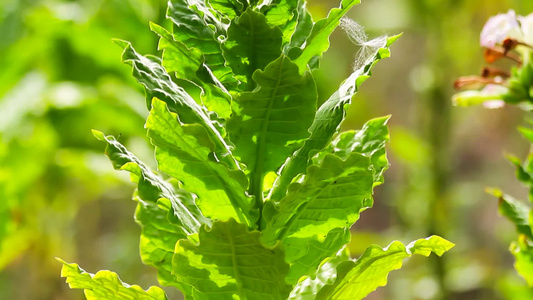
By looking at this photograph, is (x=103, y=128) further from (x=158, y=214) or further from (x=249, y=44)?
(x=249, y=44)

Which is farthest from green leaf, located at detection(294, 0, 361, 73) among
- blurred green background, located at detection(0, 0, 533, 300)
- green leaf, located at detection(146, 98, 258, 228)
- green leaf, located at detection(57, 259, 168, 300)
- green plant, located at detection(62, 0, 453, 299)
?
blurred green background, located at detection(0, 0, 533, 300)

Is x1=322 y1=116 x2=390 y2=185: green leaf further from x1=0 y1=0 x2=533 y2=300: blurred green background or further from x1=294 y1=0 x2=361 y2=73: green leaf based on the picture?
x1=0 y1=0 x2=533 y2=300: blurred green background

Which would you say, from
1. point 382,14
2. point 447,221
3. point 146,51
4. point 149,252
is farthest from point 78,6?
point 149,252

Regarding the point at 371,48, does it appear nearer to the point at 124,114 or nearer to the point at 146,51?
the point at 146,51

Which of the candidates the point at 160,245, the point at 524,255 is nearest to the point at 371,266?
the point at 160,245

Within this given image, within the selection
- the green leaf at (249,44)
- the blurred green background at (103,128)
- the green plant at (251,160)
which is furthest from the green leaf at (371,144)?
the blurred green background at (103,128)
